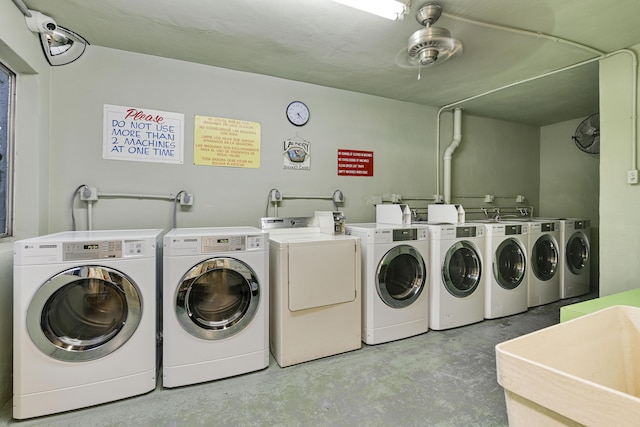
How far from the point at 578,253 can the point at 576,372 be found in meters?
3.99

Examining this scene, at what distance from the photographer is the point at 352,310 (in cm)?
234

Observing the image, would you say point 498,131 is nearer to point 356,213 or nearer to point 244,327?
point 356,213

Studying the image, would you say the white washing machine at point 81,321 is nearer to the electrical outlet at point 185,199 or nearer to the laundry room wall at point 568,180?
the electrical outlet at point 185,199

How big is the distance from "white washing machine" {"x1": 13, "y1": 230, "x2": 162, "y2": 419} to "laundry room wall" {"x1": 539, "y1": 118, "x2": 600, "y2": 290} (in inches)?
211

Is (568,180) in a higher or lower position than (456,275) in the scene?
higher

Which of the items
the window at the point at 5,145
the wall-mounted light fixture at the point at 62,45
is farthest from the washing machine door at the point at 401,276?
the wall-mounted light fixture at the point at 62,45

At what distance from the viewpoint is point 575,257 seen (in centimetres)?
376

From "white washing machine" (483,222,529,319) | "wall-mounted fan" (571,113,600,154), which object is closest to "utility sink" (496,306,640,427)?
"white washing machine" (483,222,529,319)

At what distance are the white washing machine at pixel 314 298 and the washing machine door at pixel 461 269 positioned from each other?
3.10 feet

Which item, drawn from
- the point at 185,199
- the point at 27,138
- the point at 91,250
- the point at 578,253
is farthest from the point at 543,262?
the point at 27,138

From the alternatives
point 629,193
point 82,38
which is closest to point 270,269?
point 82,38

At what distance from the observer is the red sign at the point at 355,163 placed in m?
3.30

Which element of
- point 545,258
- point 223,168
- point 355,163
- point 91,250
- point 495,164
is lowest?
point 545,258

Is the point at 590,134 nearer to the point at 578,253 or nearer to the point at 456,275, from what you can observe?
the point at 578,253
